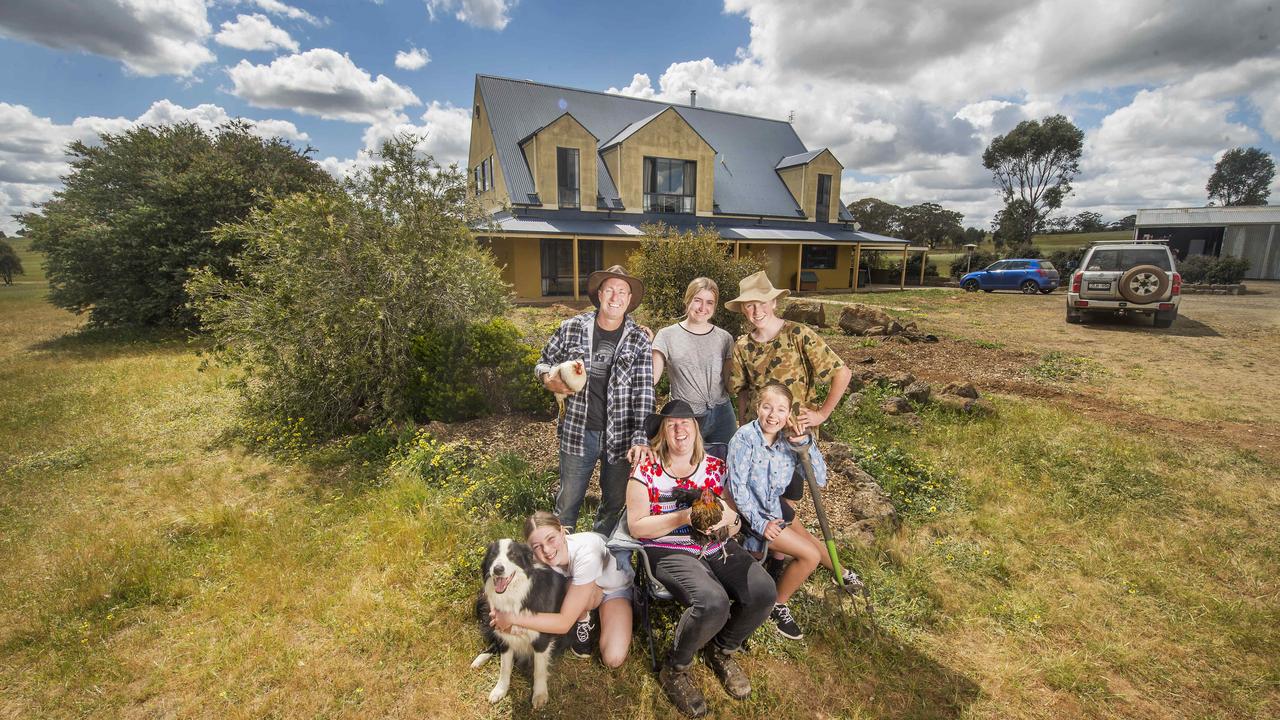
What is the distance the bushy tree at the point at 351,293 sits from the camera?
570 cm

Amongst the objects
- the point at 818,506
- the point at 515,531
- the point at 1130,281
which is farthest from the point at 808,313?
the point at 515,531

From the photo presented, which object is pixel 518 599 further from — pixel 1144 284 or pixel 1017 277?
pixel 1017 277

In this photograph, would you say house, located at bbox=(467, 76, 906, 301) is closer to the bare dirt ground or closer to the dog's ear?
the bare dirt ground

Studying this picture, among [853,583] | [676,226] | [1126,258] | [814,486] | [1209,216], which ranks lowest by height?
[853,583]

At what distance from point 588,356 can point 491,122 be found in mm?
19970

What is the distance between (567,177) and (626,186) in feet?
7.78

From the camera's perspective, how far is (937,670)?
2.81 metres

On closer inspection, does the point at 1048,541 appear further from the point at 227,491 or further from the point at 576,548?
the point at 227,491

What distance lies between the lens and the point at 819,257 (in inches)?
976

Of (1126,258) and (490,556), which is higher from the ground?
(1126,258)

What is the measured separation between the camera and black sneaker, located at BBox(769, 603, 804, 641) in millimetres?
3004

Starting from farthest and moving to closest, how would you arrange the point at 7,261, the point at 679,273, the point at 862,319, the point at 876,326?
1. the point at 7,261
2. the point at 862,319
3. the point at 876,326
4. the point at 679,273

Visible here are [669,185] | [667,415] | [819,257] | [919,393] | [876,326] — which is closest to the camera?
[667,415]

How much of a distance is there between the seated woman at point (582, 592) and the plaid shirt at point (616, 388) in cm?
63
